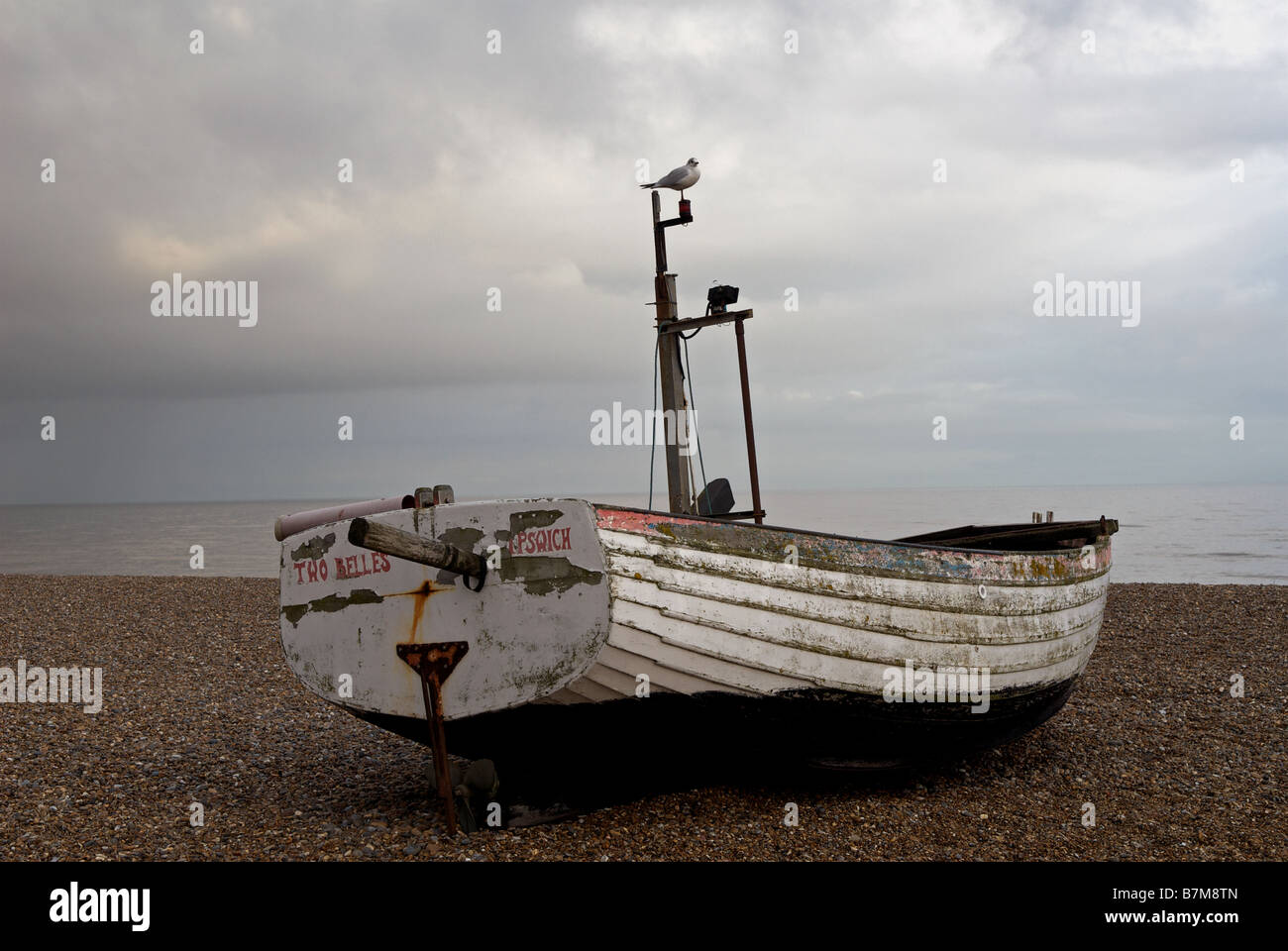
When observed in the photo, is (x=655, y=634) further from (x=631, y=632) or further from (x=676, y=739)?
(x=676, y=739)

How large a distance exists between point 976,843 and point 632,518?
2.73m

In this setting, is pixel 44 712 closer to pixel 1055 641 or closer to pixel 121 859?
pixel 121 859

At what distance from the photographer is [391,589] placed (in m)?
5.18

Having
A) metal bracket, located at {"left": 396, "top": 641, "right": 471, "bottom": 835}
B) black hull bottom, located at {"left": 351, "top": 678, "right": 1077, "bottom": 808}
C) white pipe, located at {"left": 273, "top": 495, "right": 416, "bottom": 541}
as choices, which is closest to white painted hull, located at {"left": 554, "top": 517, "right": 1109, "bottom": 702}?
black hull bottom, located at {"left": 351, "top": 678, "right": 1077, "bottom": 808}

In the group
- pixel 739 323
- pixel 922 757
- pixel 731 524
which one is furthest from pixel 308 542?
pixel 922 757

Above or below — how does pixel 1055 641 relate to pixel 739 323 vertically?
below

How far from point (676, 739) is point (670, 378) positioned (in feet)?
10.0

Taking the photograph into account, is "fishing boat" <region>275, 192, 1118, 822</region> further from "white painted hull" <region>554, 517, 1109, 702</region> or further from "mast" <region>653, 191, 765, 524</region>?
"mast" <region>653, 191, 765, 524</region>

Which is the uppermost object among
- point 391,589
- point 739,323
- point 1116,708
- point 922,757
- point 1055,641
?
point 739,323

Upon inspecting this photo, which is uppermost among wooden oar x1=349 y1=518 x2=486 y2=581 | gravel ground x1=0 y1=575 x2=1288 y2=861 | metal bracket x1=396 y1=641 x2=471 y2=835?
wooden oar x1=349 y1=518 x2=486 y2=581

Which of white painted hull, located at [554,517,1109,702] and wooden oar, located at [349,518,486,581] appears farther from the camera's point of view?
white painted hull, located at [554,517,1109,702]

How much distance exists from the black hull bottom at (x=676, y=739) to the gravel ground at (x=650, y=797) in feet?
0.65

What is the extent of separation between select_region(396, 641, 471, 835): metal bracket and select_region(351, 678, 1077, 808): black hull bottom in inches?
4.8

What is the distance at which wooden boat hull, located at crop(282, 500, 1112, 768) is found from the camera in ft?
15.7
